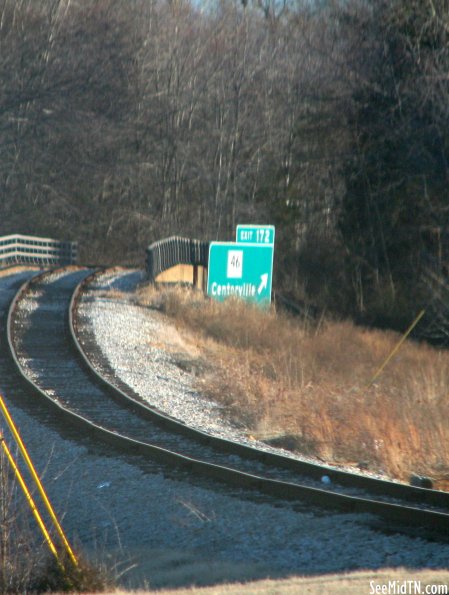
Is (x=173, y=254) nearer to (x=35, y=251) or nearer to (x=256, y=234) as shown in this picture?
(x=256, y=234)

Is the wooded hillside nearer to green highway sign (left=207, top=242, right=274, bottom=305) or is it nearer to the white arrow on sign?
the white arrow on sign

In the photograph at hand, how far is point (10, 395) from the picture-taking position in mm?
15094

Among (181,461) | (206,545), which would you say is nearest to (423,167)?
(181,461)

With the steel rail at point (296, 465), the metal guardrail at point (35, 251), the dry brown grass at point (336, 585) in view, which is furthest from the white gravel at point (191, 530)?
the metal guardrail at point (35, 251)

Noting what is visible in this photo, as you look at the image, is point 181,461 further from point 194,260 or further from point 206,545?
point 194,260

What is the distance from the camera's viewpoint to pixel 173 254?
33750 mm

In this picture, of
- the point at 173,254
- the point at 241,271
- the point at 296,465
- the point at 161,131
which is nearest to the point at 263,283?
the point at 241,271

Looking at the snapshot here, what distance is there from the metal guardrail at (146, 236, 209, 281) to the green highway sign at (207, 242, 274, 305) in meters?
4.25

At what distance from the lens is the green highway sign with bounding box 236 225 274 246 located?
28.3 meters

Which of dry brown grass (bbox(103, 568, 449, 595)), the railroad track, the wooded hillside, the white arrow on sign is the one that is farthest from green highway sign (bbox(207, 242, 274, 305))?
dry brown grass (bbox(103, 568, 449, 595))

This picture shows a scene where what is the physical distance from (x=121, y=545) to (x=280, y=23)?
52.5m

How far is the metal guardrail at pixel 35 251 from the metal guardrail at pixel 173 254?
25.8 ft

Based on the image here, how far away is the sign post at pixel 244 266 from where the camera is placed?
2723 cm

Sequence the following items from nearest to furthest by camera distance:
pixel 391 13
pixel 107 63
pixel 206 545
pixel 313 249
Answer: pixel 206 545 < pixel 391 13 < pixel 313 249 < pixel 107 63
